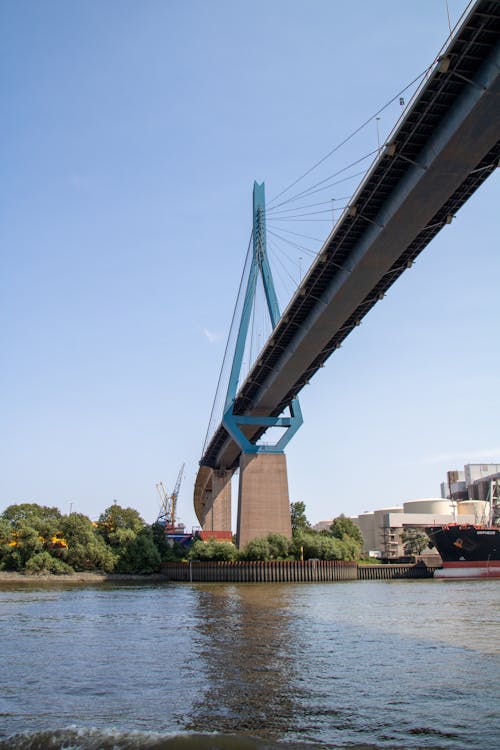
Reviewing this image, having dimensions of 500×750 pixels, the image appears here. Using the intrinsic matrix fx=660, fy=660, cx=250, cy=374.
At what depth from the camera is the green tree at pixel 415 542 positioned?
9055 cm

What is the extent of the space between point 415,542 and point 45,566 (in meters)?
52.8

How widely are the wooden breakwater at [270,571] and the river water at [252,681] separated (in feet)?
84.9

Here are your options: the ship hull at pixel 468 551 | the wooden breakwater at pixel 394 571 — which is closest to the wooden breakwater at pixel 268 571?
the wooden breakwater at pixel 394 571

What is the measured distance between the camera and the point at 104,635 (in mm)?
20359

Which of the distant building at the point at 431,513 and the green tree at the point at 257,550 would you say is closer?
the green tree at the point at 257,550

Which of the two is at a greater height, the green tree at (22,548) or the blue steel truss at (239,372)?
the blue steel truss at (239,372)

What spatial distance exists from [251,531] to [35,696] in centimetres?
4143

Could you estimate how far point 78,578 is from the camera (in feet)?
191

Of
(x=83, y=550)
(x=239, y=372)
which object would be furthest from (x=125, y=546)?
(x=239, y=372)

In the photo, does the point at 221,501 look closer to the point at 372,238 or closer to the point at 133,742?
the point at 372,238

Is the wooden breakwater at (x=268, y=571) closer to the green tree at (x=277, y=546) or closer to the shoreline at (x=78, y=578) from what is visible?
the green tree at (x=277, y=546)

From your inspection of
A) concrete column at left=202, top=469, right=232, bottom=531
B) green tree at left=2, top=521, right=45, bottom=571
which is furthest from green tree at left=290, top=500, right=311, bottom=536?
green tree at left=2, top=521, right=45, bottom=571

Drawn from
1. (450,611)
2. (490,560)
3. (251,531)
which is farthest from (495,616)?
(490,560)

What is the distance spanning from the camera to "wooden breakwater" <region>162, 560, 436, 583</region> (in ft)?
167
